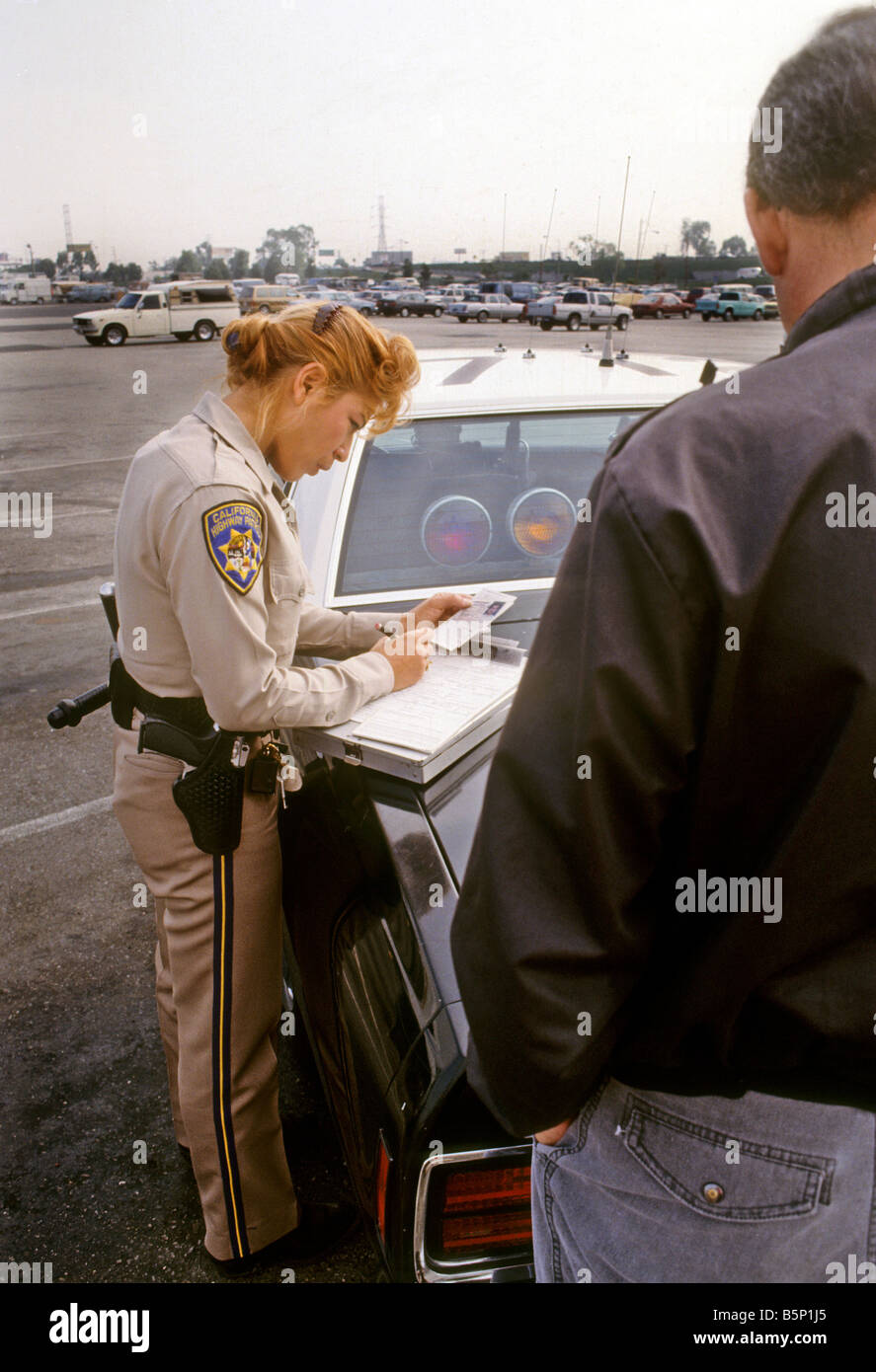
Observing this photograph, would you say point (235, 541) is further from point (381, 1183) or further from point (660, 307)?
point (660, 307)

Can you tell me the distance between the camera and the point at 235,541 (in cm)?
165

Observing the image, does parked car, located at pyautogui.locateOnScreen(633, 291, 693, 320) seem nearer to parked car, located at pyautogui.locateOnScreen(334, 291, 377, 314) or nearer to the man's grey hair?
parked car, located at pyautogui.locateOnScreen(334, 291, 377, 314)

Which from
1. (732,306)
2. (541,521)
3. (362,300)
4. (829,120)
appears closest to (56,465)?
→ (541,521)

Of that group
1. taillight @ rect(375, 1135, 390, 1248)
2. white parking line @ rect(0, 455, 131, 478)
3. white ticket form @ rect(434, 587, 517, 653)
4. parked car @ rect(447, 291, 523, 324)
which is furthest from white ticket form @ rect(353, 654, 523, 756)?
parked car @ rect(447, 291, 523, 324)

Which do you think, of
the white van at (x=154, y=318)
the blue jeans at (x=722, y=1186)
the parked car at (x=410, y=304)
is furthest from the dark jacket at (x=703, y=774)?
the parked car at (x=410, y=304)

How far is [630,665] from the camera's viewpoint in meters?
0.86

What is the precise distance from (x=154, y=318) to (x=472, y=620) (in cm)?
Answer: 3320

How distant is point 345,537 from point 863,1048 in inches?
79.8

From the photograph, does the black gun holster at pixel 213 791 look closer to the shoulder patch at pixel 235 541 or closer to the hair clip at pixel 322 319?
the shoulder patch at pixel 235 541

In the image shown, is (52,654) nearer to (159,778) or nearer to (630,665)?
(159,778)

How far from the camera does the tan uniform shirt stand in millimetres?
1632

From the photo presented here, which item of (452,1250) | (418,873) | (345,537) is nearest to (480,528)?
(345,537)

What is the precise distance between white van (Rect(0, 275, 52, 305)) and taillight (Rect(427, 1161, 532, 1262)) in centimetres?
7574

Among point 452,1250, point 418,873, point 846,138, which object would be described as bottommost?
point 452,1250
